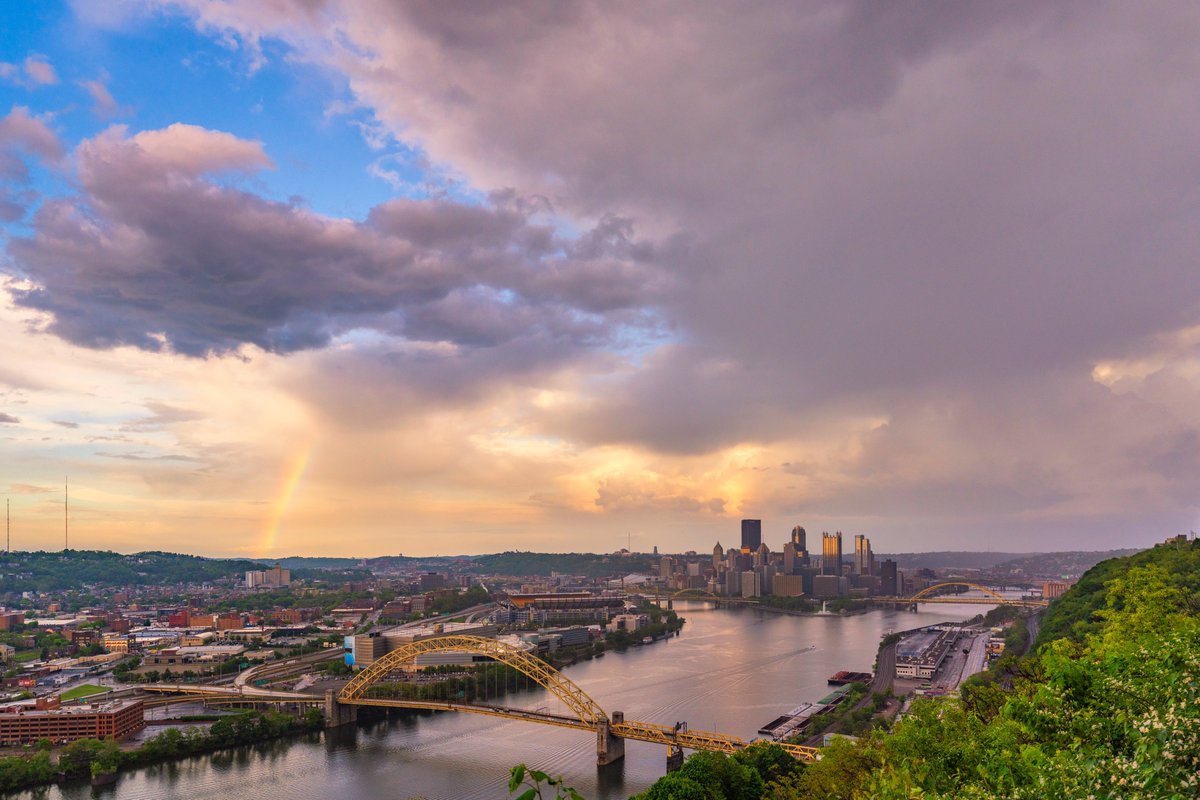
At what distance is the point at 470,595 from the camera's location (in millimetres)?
73312

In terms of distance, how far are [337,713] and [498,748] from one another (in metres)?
6.88

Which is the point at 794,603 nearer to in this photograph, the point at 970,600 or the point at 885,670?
the point at 970,600

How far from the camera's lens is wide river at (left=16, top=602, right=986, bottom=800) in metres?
18.3

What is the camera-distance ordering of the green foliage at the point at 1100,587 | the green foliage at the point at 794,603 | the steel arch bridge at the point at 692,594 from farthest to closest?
the steel arch bridge at the point at 692,594, the green foliage at the point at 794,603, the green foliage at the point at 1100,587

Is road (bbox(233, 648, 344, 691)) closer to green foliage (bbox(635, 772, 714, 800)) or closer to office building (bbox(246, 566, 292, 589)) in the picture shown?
green foliage (bbox(635, 772, 714, 800))

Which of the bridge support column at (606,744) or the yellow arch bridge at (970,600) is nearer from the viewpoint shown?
the bridge support column at (606,744)

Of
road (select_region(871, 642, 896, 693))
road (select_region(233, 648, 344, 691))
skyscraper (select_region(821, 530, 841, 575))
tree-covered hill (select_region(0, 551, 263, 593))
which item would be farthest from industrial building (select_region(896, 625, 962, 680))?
tree-covered hill (select_region(0, 551, 263, 593))

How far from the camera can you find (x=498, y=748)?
70.8 ft

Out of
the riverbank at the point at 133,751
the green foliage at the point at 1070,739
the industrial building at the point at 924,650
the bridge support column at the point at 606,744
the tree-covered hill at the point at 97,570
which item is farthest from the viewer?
the tree-covered hill at the point at 97,570

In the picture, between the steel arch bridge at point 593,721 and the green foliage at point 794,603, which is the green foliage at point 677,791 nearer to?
the steel arch bridge at point 593,721

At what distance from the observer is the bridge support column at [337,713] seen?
2534 cm

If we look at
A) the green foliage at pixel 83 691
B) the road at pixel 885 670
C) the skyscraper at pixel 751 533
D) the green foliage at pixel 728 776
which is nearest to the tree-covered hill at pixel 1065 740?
the green foliage at pixel 728 776

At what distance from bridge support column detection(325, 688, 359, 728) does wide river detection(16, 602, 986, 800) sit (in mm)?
528

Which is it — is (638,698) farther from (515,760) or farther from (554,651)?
(554,651)
